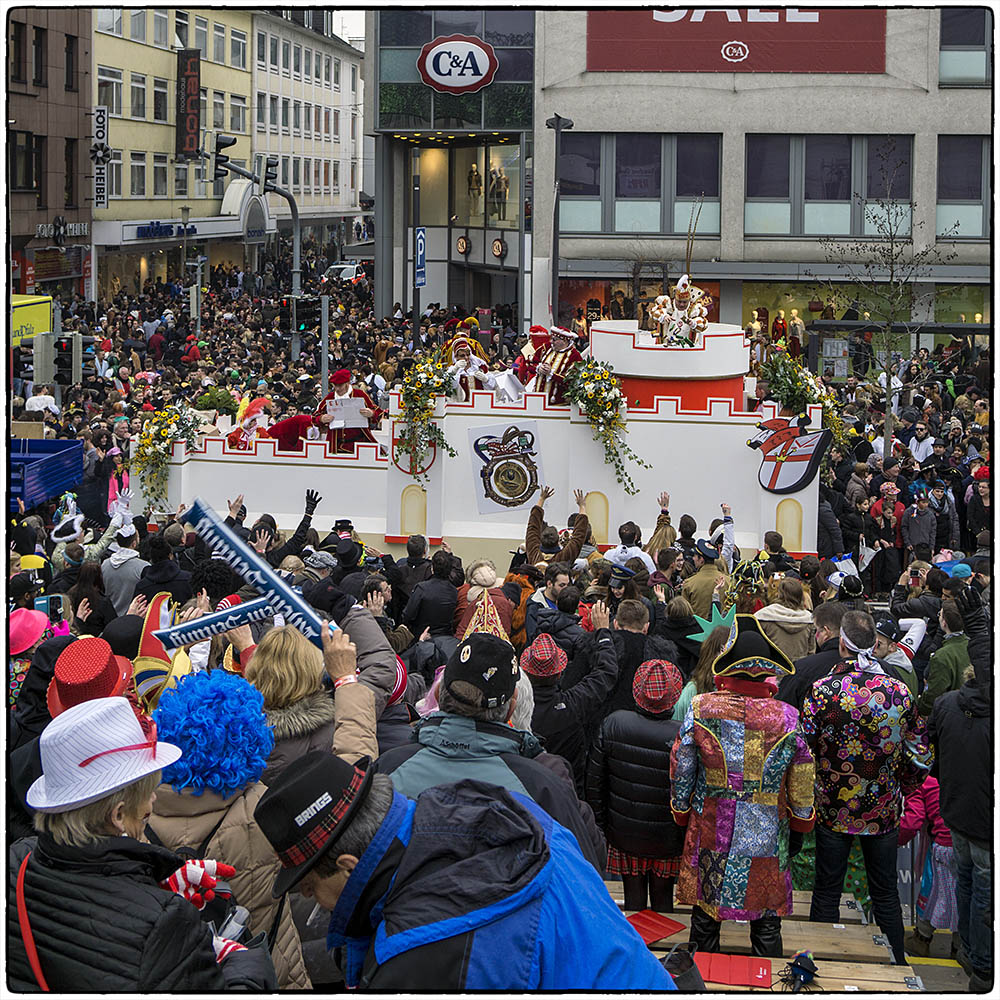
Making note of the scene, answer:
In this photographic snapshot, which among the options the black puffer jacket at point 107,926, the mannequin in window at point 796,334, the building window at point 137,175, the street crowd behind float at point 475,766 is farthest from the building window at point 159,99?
the black puffer jacket at point 107,926

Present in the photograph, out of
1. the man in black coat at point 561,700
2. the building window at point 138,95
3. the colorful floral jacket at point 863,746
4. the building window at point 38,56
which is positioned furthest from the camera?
the building window at point 138,95

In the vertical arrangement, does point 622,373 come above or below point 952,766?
above

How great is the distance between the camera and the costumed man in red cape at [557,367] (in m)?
16.5

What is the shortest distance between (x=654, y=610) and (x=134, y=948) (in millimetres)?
5877

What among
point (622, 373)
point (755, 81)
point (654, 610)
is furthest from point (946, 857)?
point (755, 81)

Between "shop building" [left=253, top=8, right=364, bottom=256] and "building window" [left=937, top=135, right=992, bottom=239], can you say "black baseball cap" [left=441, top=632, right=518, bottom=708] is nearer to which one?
"building window" [left=937, top=135, right=992, bottom=239]

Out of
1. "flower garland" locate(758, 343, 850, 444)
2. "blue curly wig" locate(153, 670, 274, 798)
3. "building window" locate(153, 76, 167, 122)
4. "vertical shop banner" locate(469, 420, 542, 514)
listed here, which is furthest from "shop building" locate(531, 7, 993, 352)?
"blue curly wig" locate(153, 670, 274, 798)

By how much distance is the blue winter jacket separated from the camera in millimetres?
3088

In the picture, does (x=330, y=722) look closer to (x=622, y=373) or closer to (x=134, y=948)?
(x=134, y=948)

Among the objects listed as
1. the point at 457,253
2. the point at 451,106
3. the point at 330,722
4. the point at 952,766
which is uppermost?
the point at 451,106

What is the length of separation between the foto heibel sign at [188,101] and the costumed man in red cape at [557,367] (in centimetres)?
3813

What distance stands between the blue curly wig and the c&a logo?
104 feet

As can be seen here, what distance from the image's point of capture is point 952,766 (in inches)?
250

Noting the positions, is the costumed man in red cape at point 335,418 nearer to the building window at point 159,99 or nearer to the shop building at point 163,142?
the shop building at point 163,142
